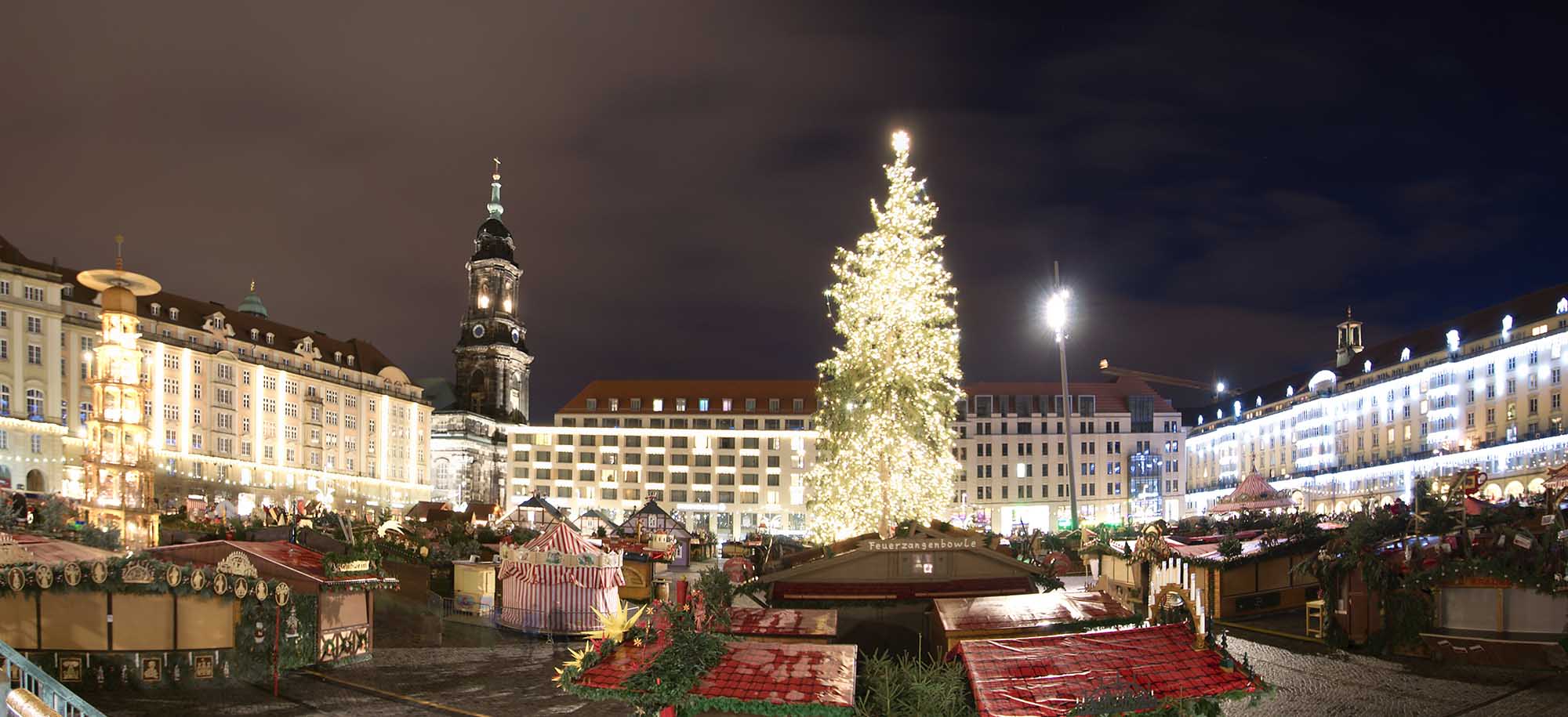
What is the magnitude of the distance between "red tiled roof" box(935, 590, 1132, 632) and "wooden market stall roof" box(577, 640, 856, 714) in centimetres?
221

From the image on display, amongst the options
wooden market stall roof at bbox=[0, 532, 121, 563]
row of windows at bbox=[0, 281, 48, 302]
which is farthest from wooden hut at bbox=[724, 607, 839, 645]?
row of windows at bbox=[0, 281, 48, 302]

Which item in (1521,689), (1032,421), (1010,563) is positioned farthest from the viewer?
(1032,421)

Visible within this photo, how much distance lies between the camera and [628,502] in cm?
12912

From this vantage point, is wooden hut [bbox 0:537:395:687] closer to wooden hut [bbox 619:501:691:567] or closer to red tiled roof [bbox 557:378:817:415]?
wooden hut [bbox 619:501:691:567]

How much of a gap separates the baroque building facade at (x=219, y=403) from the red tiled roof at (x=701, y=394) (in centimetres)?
1960

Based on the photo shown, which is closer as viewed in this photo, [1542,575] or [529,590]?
[1542,575]

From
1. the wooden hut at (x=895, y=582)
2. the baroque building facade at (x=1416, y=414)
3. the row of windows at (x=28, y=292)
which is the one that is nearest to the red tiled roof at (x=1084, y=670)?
the wooden hut at (x=895, y=582)

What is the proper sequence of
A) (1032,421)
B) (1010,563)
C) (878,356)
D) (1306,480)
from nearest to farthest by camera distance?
(1010,563) → (878,356) → (1306,480) → (1032,421)

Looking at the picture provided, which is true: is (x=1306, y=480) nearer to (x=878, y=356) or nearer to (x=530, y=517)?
(x=530, y=517)

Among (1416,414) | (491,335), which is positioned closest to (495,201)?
(491,335)

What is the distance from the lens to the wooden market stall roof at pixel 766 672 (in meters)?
9.23

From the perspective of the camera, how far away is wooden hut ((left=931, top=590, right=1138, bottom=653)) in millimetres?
11750

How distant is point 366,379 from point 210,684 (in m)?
104

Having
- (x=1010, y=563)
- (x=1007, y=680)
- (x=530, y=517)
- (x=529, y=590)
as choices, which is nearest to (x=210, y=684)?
(x=529, y=590)
